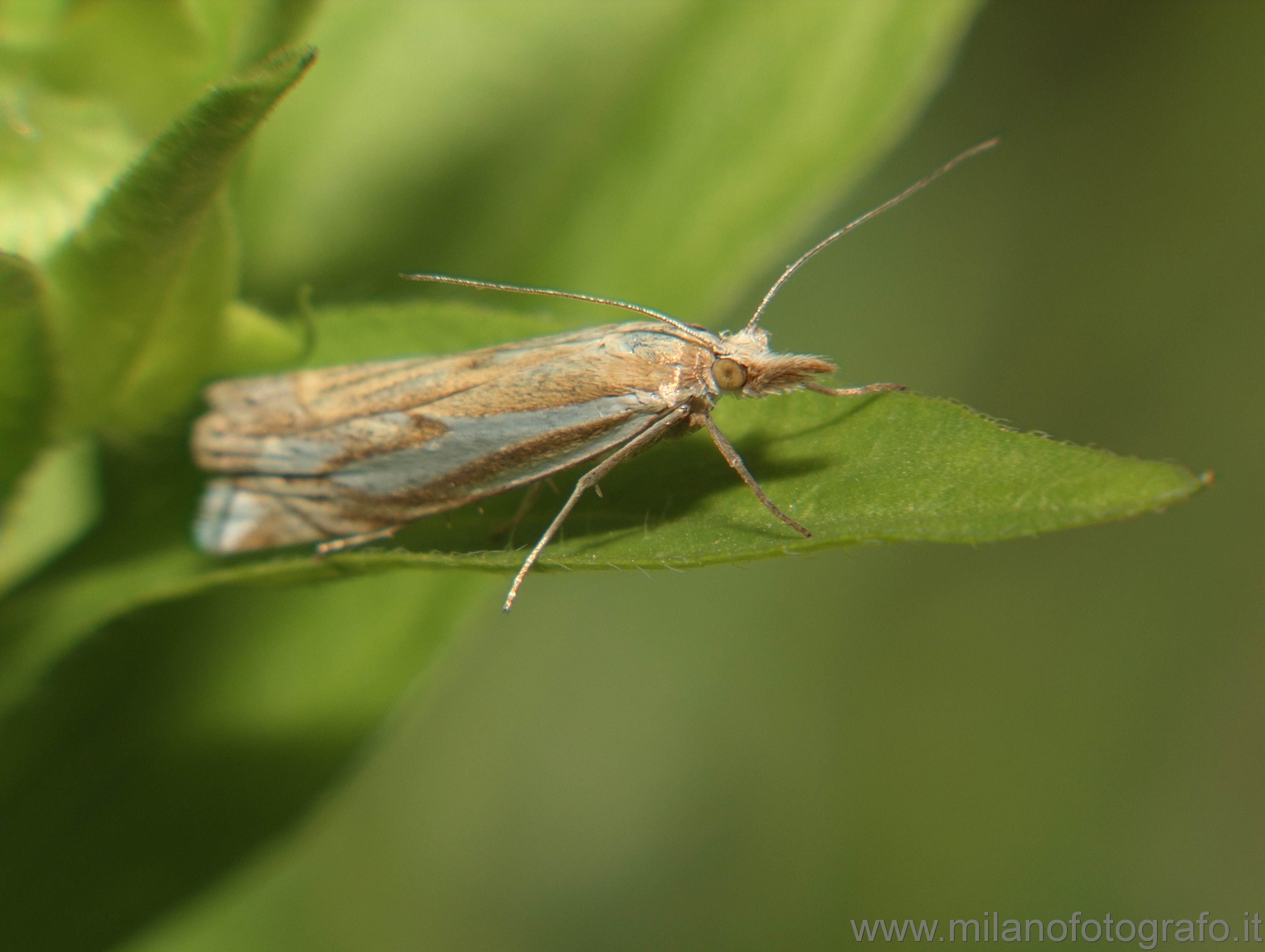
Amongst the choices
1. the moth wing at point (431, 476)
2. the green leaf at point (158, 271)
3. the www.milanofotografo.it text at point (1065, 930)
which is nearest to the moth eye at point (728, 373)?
the moth wing at point (431, 476)

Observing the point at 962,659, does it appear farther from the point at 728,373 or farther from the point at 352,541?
the point at 352,541

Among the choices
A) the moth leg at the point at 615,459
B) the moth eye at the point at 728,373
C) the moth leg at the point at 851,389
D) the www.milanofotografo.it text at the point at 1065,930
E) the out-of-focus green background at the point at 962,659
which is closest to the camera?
the moth leg at the point at 851,389

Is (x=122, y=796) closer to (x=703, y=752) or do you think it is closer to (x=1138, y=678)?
(x=703, y=752)

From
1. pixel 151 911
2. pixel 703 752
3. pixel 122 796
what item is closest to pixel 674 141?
pixel 122 796

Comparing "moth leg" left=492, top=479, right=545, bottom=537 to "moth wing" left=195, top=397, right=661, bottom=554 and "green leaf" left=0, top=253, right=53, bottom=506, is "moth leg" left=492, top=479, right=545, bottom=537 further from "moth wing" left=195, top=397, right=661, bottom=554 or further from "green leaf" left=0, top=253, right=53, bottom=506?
"green leaf" left=0, top=253, right=53, bottom=506

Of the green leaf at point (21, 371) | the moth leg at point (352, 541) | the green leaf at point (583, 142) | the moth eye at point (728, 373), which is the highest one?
the green leaf at point (583, 142)

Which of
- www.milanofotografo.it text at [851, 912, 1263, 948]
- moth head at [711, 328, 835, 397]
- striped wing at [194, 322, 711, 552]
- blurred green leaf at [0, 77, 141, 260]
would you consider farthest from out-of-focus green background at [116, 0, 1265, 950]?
blurred green leaf at [0, 77, 141, 260]

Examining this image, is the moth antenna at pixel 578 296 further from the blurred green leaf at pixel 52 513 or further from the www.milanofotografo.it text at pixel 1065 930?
the www.milanofotografo.it text at pixel 1065 930
